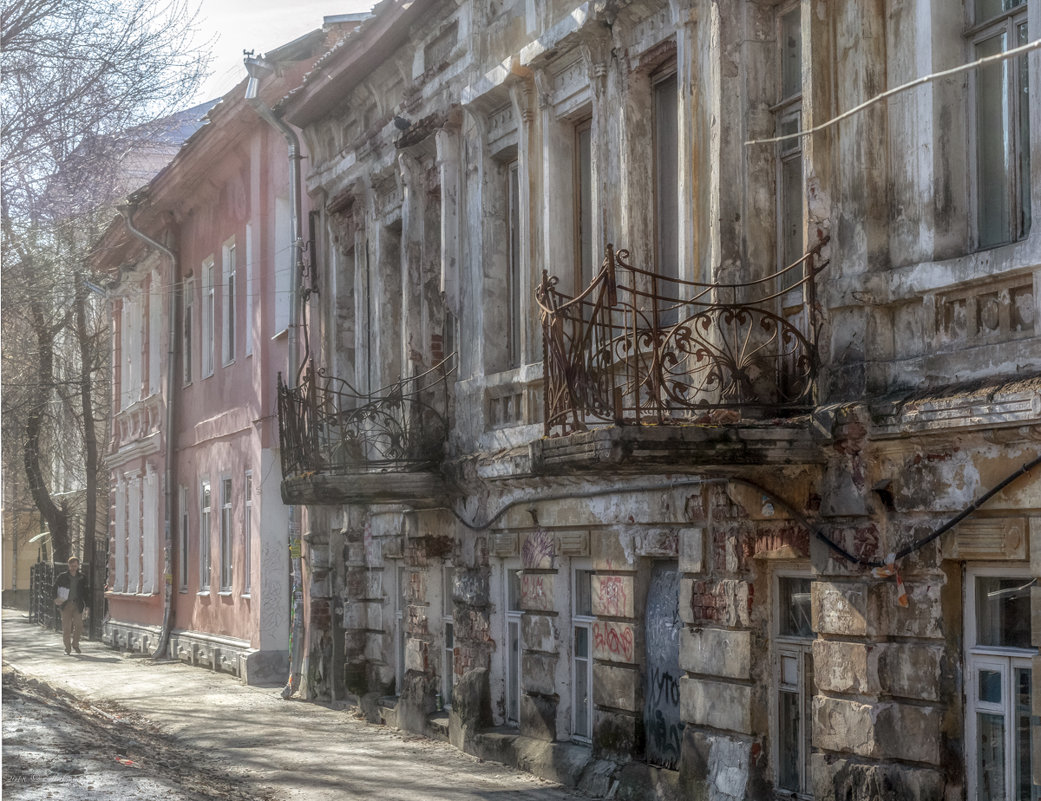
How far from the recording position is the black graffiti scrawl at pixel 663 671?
36.3 ft

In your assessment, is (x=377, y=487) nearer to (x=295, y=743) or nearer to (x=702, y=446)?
(x=295, y=743)

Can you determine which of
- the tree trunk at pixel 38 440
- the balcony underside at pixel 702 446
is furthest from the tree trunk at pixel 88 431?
the balcony underside at pixel 702 446

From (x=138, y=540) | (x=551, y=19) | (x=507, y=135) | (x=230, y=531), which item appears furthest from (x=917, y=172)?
(x=138, y=540)

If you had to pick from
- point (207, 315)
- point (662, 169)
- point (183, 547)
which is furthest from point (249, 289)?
point (662, 169)

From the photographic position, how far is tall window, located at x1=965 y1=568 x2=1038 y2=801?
7.91 metres

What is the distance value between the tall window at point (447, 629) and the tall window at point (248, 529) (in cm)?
708

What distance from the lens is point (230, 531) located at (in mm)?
23734

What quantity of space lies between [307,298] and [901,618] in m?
12.3

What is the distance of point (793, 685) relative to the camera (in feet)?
32.0

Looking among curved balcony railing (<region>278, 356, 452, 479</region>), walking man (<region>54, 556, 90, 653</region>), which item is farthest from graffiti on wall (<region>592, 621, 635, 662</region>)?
walking man (<region>54, 556, 90, 653</region>)

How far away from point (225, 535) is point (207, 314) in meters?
3.98

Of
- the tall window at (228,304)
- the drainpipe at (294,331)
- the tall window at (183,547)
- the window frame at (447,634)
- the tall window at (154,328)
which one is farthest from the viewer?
the tall window at (154,328)

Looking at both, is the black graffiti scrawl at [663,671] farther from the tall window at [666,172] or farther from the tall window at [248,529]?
the tall window at [248,529]

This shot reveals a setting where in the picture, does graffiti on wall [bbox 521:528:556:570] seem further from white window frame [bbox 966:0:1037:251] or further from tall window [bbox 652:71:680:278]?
white window frame [bbox 966:0:1037:251]
